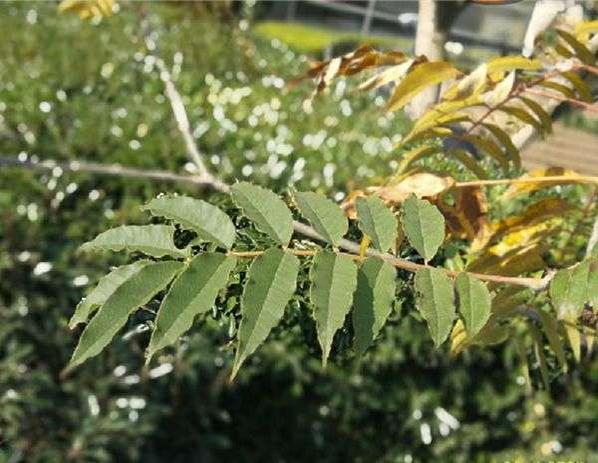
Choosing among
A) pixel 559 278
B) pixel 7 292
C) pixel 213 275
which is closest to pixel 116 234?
pixel 213 275

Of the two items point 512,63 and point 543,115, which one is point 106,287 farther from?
point 543,115

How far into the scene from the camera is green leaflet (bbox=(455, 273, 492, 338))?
1.31m

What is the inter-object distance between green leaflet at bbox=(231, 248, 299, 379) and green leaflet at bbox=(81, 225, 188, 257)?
10 centimetres

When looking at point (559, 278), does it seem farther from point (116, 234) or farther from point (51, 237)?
point (51, 237)

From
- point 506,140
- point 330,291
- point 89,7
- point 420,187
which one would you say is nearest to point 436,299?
point 330,291

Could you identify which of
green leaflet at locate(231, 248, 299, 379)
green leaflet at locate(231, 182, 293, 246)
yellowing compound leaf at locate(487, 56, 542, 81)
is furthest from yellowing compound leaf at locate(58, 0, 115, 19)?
green leaflet at locate(231, 248, 299, 379)

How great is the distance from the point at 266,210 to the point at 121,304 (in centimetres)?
26

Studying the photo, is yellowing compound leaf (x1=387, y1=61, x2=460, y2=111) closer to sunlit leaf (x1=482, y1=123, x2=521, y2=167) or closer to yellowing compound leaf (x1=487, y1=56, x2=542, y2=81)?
yellowing compound leaf (x1=487, y1=56, x2=542, y2=81)

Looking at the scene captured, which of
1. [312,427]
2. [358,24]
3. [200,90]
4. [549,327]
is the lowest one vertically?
[358,24]

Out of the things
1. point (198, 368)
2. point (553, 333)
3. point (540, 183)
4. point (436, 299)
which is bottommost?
point (198, 368)

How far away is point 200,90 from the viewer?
5758 millimetres

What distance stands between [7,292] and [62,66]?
209 cm

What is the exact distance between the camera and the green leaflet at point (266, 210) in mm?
1332

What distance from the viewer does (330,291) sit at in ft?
4.10
